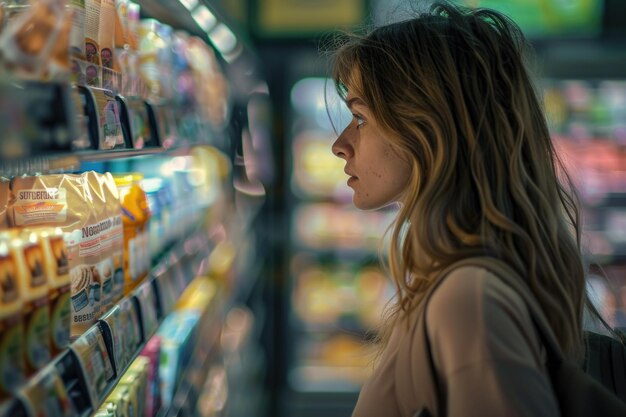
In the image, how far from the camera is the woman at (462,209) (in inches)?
39.4

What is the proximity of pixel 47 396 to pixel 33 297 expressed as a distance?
0.12 meters

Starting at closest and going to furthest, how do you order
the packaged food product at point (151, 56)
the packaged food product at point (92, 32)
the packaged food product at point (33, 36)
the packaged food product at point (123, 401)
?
the packaged food product at point (33, 36)
the packaged food product at point (92, 32)
the packaged food product at point (123, 401)
the packaged food product at point (151, 56)

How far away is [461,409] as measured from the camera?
99cm

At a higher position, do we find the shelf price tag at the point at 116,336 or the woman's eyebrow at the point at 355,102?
the woman's eyebrow at the point at 355,102

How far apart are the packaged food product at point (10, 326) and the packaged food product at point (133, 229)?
65 centimetres

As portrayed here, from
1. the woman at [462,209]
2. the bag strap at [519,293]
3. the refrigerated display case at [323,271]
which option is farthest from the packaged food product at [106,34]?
the refrigerated display case at [323,271]

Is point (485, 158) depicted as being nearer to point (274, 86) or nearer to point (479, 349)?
point (479, 349)

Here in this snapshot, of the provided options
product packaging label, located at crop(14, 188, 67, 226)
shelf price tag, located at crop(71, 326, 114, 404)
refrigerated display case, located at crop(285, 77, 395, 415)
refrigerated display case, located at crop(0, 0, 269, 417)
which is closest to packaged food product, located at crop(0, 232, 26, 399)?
refrigerated display case, located at crop(0, 0, 269, 417)

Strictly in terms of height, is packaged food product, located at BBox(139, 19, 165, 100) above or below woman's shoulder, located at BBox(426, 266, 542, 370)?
above

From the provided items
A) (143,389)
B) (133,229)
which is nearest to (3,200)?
(133,229)

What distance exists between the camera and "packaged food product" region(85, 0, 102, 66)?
4.12ft

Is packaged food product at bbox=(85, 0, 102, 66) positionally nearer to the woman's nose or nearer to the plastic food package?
the plastic food package

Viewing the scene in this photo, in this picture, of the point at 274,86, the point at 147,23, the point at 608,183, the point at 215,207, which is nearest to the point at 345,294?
the point at 274,86

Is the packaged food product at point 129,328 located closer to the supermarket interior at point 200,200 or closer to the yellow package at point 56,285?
the supermarket interior at point 200,200
